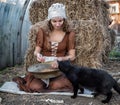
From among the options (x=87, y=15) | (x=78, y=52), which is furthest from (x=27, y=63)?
(x=87, y=15)

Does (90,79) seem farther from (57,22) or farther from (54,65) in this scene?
(57,22)

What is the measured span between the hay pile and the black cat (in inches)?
52.3

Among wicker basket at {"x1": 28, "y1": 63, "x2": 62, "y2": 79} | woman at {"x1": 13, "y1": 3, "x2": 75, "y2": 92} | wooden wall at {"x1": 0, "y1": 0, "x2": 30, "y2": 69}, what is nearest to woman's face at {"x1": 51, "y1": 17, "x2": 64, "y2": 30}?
woman at {"x1": 13, "y1": 3, "x2": 75, "y2": 92}

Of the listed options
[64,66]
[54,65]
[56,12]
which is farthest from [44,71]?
[56,12]

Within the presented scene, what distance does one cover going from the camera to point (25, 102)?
473cm

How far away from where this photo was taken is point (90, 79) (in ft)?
15.3

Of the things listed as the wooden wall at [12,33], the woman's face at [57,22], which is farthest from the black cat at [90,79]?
the wooden wall at [12,33]

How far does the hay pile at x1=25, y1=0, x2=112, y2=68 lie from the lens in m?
6.07

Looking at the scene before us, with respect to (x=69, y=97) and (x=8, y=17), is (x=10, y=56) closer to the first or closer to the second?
(x=8, y=17)

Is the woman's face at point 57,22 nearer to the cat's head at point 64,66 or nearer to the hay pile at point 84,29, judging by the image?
the cat's head at point 64,66

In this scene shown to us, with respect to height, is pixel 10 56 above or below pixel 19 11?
below

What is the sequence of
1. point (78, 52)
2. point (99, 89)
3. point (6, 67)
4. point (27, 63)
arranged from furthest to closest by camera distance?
point (6, 67)
point (27, 63)
point (78, 52)
point (99, 89)

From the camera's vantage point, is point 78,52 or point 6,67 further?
point 6,67

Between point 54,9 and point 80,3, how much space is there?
1.95 metres
